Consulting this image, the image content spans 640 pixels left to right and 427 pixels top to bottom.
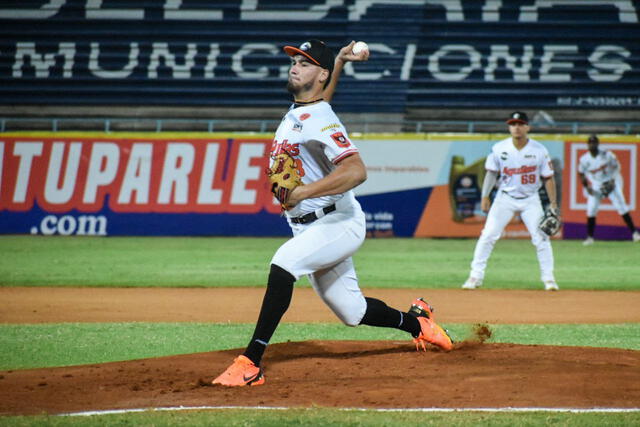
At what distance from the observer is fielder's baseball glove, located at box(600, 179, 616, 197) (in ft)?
57.7

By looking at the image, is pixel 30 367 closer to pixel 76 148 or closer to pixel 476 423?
pixel 476 423

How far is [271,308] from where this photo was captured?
17.7ft

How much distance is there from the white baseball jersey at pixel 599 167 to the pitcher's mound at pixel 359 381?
38.7 feet

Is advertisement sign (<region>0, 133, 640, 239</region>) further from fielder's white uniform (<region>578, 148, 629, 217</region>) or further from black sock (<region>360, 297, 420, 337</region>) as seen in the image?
black sock (<region>360, 297, 420, 337</region>)

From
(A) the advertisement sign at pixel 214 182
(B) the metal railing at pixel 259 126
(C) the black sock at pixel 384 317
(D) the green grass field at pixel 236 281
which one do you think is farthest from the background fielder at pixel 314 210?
(B) the metal railing at pixel 259 126

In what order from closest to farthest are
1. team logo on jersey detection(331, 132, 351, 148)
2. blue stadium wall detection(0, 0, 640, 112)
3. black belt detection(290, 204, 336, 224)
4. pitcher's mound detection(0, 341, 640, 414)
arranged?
1. pitcher's mound detection(0, 341, 640, 414)
2. team logo on jersey detection(331, 132, 351, 148)
3. black belt detection(290, 204, 336, 224)
4. blue stadium wall detection(0, 0, 640, 112)

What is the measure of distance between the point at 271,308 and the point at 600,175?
13.5 meters

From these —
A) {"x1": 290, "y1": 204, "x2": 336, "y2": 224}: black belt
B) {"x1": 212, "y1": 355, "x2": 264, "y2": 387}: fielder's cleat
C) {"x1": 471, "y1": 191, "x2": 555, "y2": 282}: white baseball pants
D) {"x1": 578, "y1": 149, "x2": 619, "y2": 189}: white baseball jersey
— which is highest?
{"x1": 290, "y1": 204, "x2": 336, "y2": 224}: black belt

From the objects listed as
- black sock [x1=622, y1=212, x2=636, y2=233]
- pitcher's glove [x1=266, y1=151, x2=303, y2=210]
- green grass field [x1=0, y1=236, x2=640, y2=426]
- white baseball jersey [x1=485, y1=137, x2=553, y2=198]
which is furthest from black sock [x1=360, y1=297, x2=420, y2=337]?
black sock [x1=622, y1=212, x2=636, y2=233]

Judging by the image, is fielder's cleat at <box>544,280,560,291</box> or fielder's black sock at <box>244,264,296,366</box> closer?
fielder's black sock at <box>244,264,296,366</box>

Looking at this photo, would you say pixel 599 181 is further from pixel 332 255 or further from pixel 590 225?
pixel 332 255

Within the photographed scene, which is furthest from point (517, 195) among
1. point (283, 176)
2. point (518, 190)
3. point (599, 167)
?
point (599, 167)

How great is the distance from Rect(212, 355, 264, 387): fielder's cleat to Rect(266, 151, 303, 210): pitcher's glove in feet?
3.05

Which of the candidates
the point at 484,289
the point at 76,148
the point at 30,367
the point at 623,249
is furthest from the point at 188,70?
the point at 30,367
